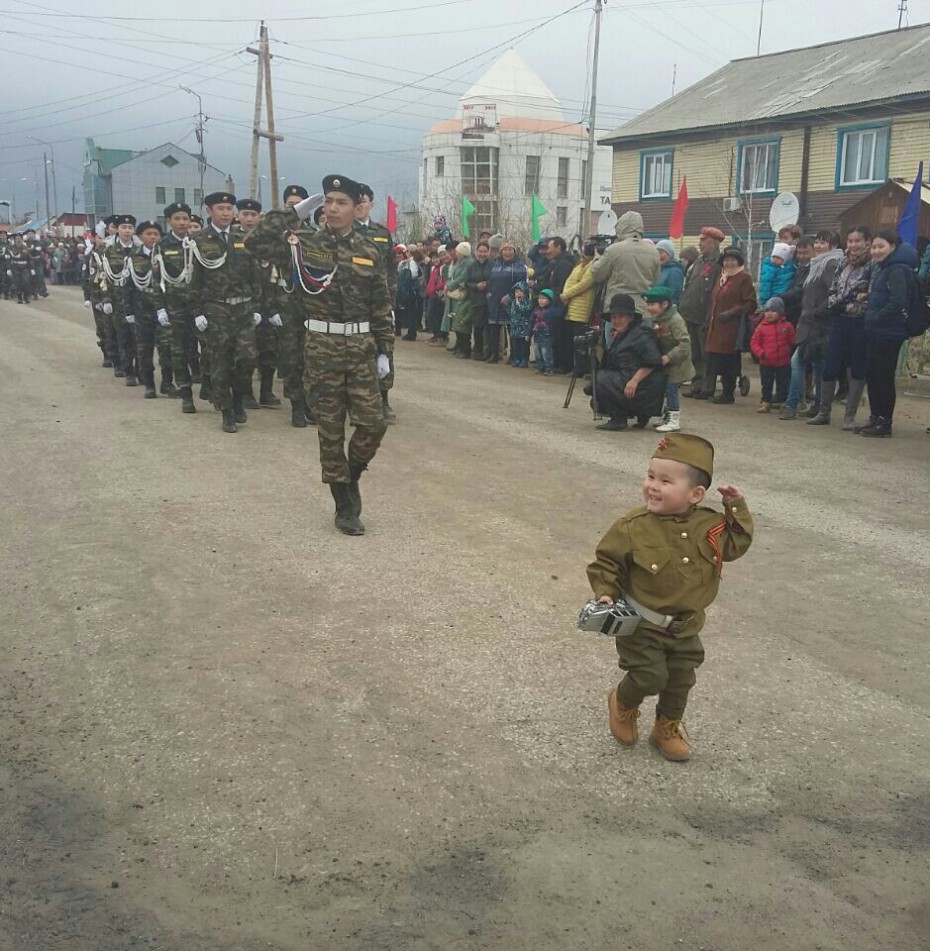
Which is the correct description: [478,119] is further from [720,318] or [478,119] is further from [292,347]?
[292,347]

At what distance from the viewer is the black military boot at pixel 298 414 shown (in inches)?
406

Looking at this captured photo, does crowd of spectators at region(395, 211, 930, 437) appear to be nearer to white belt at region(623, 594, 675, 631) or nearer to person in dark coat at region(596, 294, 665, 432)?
person in dark coat at region(596, 294, 665, 432)

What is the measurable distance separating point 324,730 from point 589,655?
1.36 meters

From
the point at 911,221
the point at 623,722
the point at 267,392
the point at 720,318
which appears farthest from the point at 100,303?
the point at 623,722

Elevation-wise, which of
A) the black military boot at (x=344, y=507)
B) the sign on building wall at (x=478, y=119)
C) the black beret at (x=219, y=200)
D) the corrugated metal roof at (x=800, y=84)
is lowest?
the black military boot at (x=344, y=507)

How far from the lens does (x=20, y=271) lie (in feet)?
99.9

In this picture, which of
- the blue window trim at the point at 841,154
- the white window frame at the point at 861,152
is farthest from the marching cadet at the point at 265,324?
the white window frame at the point at 861,152

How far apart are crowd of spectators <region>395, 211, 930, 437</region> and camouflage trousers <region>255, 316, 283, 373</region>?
3338mm

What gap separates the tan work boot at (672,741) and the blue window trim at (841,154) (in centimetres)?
2764

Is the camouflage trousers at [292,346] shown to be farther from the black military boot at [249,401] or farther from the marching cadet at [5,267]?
the marching cadet at [5,267]

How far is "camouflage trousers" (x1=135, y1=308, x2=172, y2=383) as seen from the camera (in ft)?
39.2

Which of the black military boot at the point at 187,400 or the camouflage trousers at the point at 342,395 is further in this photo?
the black military boot at the point at 187,400

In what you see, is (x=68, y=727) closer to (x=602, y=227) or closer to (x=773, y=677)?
(x=773, y=677)

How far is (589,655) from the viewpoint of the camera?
4738mm
